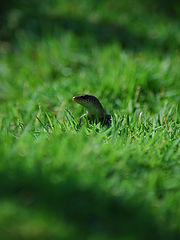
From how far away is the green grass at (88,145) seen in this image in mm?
1768

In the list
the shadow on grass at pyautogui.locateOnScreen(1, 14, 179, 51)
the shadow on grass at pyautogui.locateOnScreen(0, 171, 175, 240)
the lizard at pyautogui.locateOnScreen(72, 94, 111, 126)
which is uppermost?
the shadow on grass at pyautogui.locateOnScreen(1, 14, 179, 51)

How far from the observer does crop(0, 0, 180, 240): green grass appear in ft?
5.80

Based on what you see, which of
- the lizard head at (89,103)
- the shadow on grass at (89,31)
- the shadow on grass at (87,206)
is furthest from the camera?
the shadow on grass at (89,31)

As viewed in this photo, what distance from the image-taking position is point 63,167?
207 centimetres

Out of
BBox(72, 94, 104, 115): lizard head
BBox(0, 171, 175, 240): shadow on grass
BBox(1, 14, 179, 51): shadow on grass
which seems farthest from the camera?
BBox(1, 14, 179, 51): shadow on grass

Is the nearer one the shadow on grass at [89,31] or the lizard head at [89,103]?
the lizard head at [89,103]

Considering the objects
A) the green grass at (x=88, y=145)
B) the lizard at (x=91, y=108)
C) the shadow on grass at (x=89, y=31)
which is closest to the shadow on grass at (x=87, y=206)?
the green grass at (x=88, y=145)

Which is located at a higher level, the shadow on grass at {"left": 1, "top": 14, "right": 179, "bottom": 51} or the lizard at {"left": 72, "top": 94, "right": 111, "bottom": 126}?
the shadow on grass at {"left": 1, "top": 14, "right": 179, "bottom": 51}

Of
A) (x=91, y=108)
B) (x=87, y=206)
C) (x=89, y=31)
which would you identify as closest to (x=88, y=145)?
(x=87, y=206)

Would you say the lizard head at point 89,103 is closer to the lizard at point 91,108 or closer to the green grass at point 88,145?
the lizard at point 91,108

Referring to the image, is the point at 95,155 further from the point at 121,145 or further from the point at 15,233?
the point at 15,233

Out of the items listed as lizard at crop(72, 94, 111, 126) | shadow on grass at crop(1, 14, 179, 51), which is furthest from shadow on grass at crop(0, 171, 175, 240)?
shadow on grass at crop(1, 14, 179, 51)

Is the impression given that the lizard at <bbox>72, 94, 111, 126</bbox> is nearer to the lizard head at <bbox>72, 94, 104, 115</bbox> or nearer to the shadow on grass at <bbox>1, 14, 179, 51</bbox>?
the lizard head at <bbox>72, 94, 104, 115</bbox>

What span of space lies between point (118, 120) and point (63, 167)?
0.98 m
